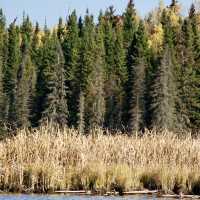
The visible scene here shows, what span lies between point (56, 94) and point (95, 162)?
7301cm

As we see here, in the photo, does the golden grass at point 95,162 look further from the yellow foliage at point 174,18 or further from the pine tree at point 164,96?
the yellow foliage at point 174,18

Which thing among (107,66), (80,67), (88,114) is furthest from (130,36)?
(88,114)

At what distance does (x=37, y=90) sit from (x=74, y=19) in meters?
33.2

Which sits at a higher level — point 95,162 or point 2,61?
point 2,61

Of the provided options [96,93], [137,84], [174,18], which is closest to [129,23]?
[174,18]

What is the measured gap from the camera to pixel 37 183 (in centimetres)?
2275

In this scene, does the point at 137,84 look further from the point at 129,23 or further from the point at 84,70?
the point at 129,23

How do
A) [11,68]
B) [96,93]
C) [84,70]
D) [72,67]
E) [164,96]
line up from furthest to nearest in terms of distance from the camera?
[11,68]
[72,67]
[84,70]
[96,93]
[164,96]

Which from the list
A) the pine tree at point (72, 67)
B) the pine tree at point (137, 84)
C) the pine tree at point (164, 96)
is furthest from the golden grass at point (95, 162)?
the pine tree at point (72, 67)

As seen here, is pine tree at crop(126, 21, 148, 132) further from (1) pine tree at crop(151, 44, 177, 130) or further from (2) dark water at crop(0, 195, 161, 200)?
(2) dark water at crop(0, 195, 161, 200)

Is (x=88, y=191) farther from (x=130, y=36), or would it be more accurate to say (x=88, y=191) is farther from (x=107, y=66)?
(x=130, y=36)

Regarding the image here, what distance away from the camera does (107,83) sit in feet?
343

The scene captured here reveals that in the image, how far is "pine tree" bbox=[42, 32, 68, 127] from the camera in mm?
92688

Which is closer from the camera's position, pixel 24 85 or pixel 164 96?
pixel 164 96
